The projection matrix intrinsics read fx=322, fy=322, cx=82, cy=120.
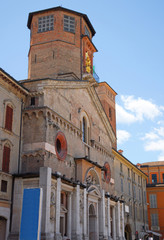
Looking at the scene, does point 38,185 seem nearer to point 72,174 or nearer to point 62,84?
point 72,174

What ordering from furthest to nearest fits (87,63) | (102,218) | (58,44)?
(87,63) < (58,44) < (102,218)

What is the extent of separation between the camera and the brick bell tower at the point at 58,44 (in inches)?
1292

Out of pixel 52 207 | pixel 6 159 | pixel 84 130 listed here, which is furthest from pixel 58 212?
pixel 84 130

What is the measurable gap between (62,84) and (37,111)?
4.37 m

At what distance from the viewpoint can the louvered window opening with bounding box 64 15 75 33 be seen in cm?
3469

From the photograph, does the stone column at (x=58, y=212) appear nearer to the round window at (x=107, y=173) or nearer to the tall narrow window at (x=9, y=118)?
the tall narrow window at (x=9, y=118)

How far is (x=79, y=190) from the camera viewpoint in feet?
84.1

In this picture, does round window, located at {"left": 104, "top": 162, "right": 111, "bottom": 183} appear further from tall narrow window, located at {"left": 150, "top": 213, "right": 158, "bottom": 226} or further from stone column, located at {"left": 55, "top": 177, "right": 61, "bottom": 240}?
tall narrow window, located at {"left": 150, "top": 213, "right": 158, "bottom": 226}

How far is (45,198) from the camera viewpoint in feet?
68.0

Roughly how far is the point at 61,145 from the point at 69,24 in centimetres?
1528

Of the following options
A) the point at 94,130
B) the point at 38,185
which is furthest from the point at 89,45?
the point at 38,185

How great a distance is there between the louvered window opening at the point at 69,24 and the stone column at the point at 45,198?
18651 millimetres

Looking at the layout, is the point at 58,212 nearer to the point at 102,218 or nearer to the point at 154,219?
the point at 102,218

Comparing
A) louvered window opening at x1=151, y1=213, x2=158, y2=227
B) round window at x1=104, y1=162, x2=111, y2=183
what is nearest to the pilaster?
round window at x1=104, y1=162, x2=111, y2=183
